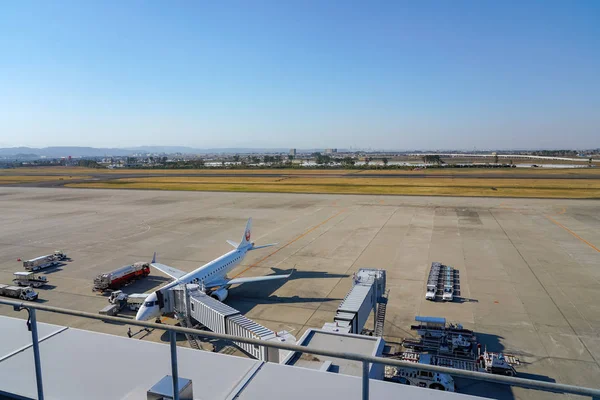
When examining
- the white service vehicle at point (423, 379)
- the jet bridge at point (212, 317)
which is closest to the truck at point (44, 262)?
the jet bridge at point (212, 317)

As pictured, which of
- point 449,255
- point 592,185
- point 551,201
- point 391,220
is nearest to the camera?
point 449,255

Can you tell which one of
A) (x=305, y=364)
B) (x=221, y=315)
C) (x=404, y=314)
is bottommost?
(x=404, y=314)

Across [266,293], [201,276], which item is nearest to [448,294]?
[266,293]

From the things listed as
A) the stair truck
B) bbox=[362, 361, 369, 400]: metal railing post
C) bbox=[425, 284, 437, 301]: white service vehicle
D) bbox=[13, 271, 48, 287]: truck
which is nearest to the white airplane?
bbox=[13, 271, 48, 287]: truck

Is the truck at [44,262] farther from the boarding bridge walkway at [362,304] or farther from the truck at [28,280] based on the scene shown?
the boarding bridge walkway at [362,304]

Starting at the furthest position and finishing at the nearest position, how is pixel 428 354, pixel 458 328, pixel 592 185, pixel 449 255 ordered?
pixel 592 185 → pixel 449 255 → pixel 458 328 → pixel 428 354

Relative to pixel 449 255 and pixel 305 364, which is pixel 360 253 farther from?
pixel 305 364

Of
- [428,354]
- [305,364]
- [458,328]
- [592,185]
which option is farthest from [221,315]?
[592,185]

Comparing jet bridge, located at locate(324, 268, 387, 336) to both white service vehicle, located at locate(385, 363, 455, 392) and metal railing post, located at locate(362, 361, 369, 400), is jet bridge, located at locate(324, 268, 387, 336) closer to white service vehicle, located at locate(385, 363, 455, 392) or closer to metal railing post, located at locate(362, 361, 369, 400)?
white service vehicle, located at locate(385, 363, 455, 392)
